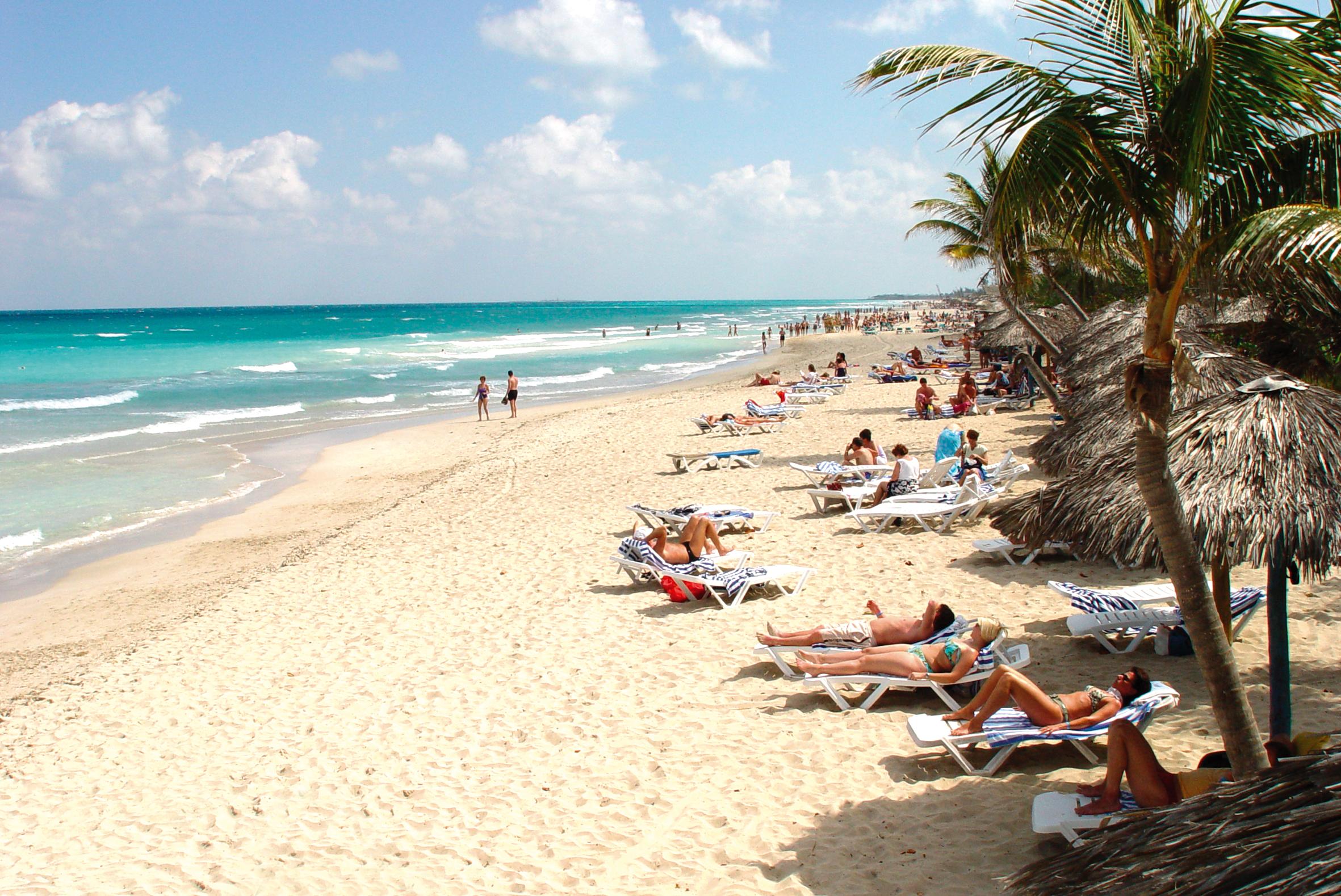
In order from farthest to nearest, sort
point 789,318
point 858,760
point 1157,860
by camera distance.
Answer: point 789,318 → point 858,760 → point 1157,860

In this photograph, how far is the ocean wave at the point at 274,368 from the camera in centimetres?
4391

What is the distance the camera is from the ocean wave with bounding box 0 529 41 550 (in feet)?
42.8

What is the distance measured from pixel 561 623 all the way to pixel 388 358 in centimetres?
4624

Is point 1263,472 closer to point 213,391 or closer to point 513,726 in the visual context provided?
point 513,726

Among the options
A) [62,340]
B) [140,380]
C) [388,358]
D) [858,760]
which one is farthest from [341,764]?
[62,340]

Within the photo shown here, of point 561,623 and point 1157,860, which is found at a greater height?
point 1157,860

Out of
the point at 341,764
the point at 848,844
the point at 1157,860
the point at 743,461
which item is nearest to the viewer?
the point at 1157,860

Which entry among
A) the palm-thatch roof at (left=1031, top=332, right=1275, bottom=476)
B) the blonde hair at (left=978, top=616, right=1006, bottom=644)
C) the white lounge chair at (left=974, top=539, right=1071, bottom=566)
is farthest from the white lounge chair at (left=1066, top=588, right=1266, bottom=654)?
the white lounge chair at (left=974, top=539, right=1071, bottom=566)

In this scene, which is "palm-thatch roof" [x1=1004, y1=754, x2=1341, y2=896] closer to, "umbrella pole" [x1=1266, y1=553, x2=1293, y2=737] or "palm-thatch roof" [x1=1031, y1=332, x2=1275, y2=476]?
"umbrella pole" [x1=1266, y1=553, x2=1293, y2=737]

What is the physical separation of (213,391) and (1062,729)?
36.2 metres

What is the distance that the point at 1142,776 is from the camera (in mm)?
4047

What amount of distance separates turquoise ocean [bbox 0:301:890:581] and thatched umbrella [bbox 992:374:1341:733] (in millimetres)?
13497

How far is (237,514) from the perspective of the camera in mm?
14898

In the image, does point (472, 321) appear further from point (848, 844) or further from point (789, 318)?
point (848, 844)
